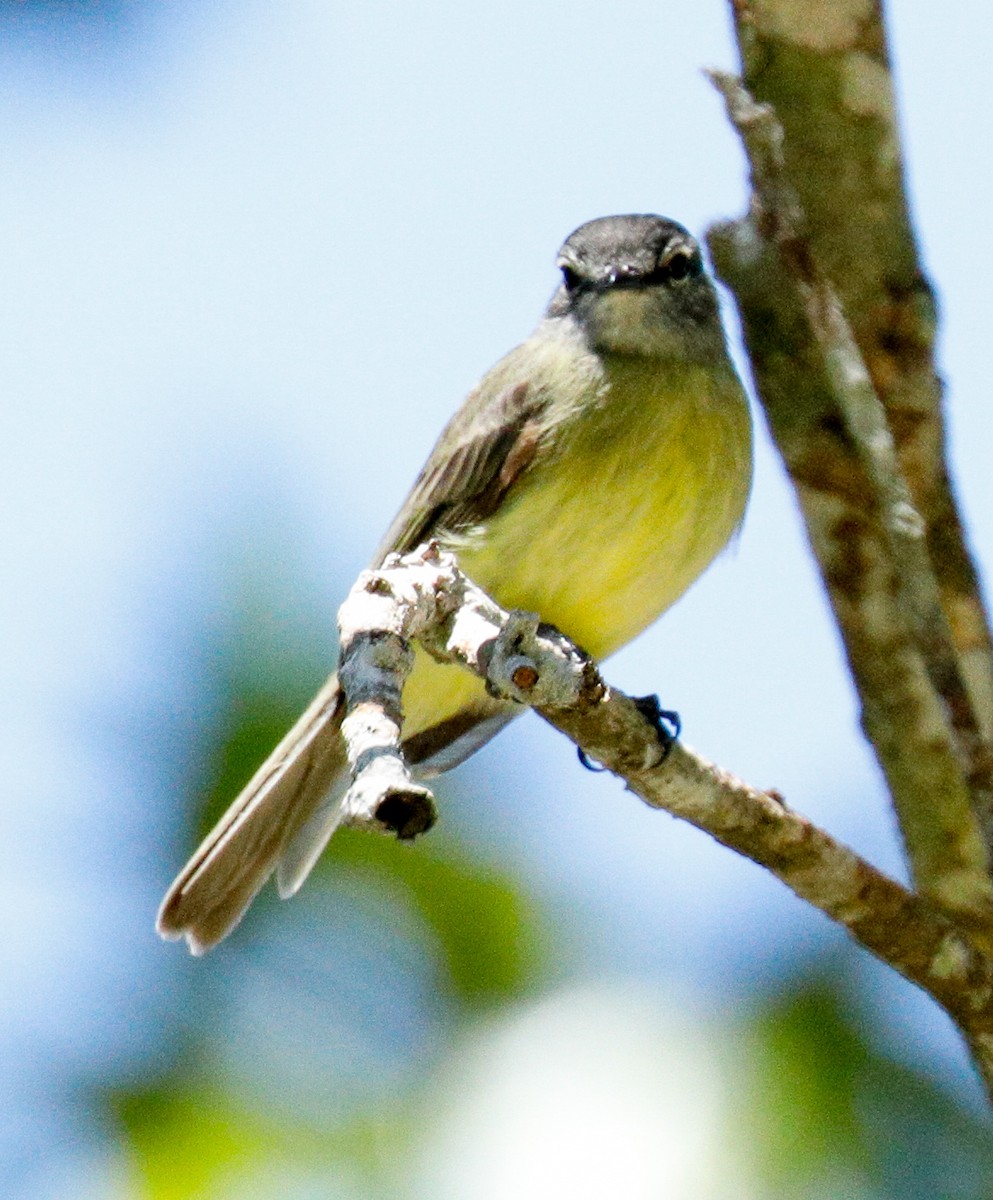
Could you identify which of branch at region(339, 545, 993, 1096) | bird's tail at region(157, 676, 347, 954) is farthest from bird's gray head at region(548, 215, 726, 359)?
branch at region(339, 545, 993, 1096)

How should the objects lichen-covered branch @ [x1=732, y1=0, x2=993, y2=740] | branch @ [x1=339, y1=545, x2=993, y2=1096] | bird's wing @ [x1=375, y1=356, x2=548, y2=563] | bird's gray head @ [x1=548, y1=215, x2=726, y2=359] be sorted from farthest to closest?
bird's gray head @ [x1=548, y1=215, x2=726, y2=359] < bird's wing @ [x1=375, y1=356, x2=548, y2=563] < lichen-covered branch @ [x1=732, y1=0, x2=993, y2=740] < branch @ [x1=339, y1=545, x2=993, y2=1096]

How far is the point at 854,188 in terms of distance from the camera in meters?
4.79

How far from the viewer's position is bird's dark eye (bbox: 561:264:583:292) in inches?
229

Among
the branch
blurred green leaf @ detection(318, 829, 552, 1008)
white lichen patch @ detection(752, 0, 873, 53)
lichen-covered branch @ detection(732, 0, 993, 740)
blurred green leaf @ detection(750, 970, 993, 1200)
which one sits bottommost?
blurred green leaf @ detection(750, 970, 993, 1200)

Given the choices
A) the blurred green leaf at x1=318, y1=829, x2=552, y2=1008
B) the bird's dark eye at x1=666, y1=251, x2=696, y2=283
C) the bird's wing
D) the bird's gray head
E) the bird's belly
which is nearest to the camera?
the blurred green leaf at x1=318, y1=829, x2=552, y2=1008

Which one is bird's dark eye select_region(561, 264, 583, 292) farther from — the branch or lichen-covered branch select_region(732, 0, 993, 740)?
the branch

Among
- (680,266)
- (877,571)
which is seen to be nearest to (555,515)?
(877,571)

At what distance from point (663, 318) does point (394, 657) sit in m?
2.72

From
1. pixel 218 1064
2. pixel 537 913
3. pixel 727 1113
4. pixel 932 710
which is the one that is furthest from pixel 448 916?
pixel 932 710

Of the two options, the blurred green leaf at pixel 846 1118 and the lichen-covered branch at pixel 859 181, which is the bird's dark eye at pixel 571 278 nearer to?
the lichen-covered branch at pixel 859 181

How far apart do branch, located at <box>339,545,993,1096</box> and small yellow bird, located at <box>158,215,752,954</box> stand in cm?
81

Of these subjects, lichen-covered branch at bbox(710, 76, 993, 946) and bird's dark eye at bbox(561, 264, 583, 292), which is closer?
lichen-covered branch at bbox(710, 76, 993, 946)

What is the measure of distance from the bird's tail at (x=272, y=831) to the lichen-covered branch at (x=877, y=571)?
4.53 feet

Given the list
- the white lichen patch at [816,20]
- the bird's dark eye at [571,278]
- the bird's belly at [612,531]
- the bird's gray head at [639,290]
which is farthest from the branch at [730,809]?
the bird's dark eye at [571,278]
